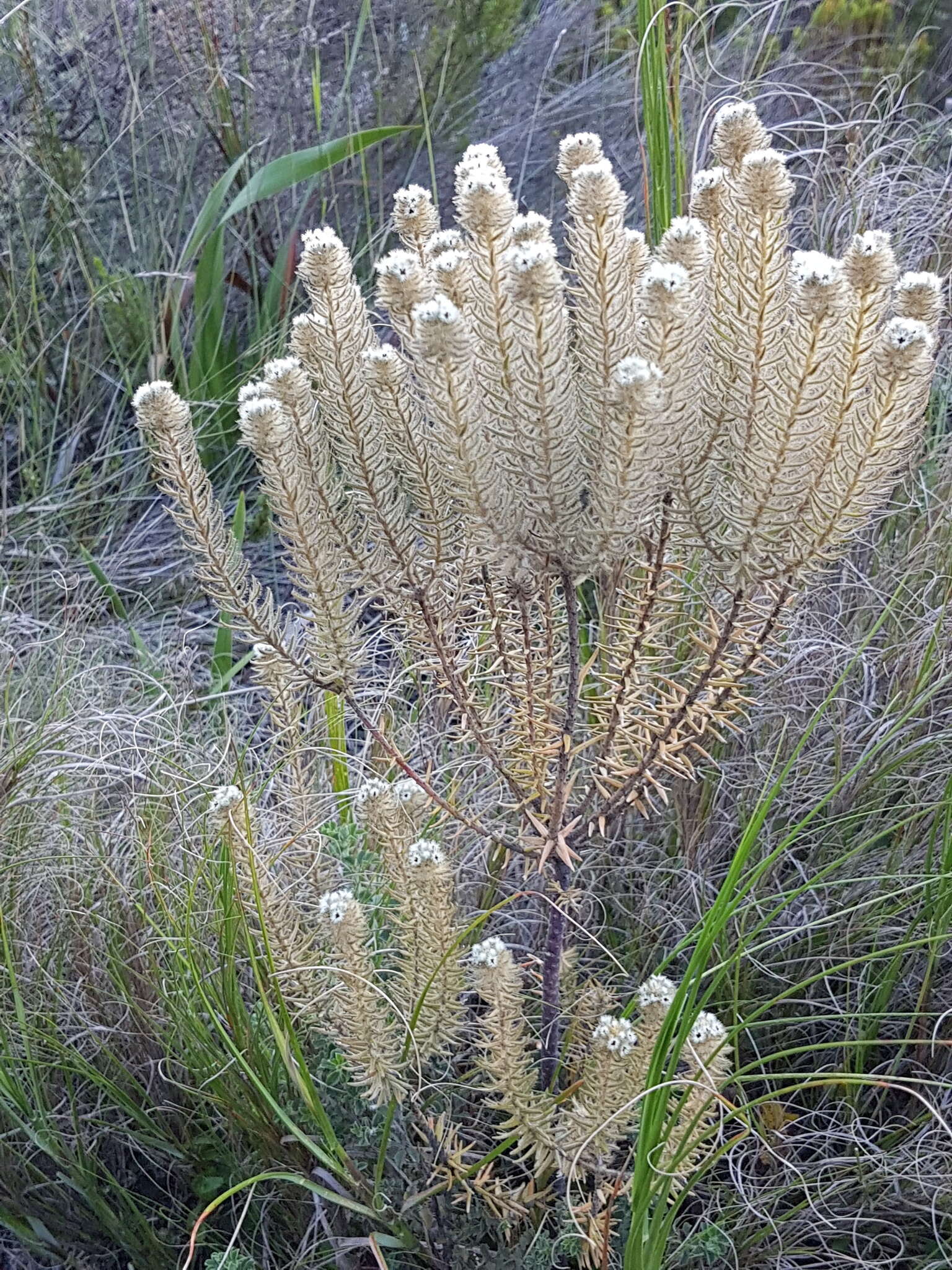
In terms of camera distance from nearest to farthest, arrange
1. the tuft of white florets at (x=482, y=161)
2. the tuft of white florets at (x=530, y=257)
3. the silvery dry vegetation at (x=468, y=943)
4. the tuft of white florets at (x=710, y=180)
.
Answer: the tuft of white florets at (x=530, y=257) < the tuft of white florets at (x=482, y=161) < the tuft of white florets at (x=710, y=180) < the silvery dry vegetation at (x=468, y=943)

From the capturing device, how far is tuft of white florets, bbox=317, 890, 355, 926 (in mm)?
1069

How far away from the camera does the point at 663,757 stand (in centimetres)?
108

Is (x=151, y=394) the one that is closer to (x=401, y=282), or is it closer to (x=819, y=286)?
(x=401, y=282)

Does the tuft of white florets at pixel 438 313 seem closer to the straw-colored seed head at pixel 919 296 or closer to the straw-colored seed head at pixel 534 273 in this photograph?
the straw-colored seed head at pixel 534 273

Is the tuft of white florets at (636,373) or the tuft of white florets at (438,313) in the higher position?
the tuft of white florets at (438,313)

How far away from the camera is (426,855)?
107 cm

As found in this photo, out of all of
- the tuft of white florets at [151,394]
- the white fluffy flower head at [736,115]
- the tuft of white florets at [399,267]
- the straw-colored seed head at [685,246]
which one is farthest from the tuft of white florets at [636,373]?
the tuft of white florets at [151,394]

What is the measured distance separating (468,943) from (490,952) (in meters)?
0.44

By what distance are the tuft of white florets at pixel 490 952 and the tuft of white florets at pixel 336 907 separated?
0.12m

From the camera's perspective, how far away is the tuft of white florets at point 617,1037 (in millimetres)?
1098

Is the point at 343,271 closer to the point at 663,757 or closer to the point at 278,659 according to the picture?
the point at 278,659

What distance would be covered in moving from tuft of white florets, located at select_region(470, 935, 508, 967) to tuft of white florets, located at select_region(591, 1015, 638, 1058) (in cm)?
13

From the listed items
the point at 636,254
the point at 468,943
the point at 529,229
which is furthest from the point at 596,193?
the point at 468,943

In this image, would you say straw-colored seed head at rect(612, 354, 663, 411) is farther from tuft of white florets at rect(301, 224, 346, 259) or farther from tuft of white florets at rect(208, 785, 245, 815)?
tuft of white florets at rect(208, 785, 245, 815)
